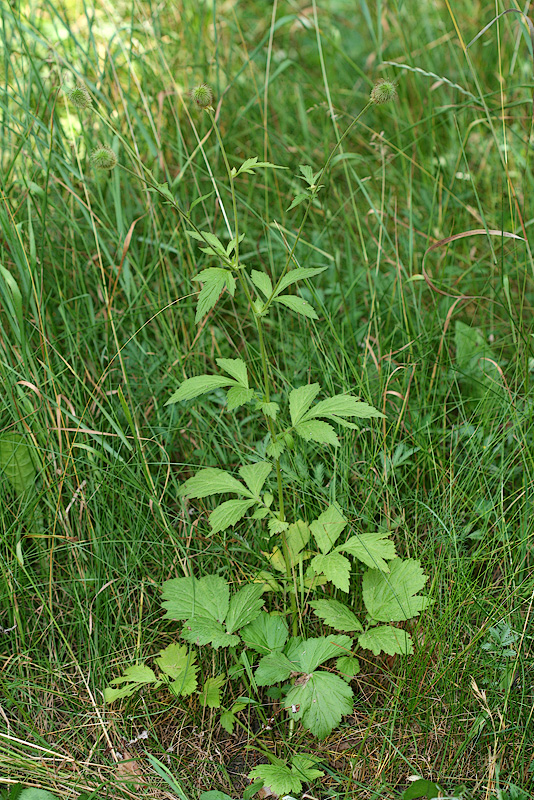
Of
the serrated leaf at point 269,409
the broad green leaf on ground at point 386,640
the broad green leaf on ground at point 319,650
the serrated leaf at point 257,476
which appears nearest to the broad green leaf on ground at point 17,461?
the serrated leaf at point 257,476

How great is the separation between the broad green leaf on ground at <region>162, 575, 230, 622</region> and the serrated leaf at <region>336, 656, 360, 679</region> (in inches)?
11.7

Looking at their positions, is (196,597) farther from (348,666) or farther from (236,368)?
(236,368)

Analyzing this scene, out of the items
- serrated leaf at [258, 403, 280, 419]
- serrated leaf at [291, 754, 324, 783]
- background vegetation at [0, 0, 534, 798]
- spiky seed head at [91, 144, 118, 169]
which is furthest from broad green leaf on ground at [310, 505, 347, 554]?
spiky seed head at [91, 144, 118, 169]

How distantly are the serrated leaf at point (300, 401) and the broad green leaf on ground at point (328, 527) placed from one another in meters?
0.27

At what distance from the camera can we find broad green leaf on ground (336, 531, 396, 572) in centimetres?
162

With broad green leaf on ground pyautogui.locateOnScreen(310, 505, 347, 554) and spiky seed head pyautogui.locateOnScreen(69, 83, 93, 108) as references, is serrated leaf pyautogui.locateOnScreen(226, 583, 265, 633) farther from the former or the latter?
spiky seed head pyautogui.locateOnScreen(69, 83, 93, 108)

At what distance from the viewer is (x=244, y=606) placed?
5.38 ft

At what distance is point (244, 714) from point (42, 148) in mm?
1789

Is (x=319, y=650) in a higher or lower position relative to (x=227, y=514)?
lower

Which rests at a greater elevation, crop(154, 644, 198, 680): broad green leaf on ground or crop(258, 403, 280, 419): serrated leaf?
crop(258, 403, 280, 419): serrated leaf

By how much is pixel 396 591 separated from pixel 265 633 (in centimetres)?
33

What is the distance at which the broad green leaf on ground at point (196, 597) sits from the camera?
5.40 feet

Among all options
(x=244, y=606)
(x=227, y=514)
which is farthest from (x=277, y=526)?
(x=244, y=606)

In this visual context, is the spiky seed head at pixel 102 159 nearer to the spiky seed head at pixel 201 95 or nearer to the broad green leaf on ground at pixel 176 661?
the spiky seed head at pixel 201 95
